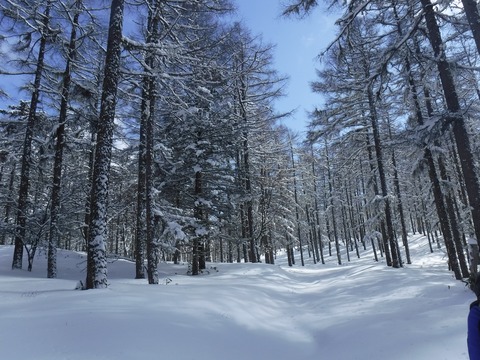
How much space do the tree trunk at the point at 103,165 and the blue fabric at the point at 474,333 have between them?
706cm

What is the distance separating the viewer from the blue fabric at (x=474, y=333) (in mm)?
2152

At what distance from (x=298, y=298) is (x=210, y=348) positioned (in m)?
7.21

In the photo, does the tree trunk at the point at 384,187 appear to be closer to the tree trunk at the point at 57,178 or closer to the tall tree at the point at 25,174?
the tree trunk at the point at 57,178

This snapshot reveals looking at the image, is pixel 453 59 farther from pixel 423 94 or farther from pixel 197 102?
pixel 197 102

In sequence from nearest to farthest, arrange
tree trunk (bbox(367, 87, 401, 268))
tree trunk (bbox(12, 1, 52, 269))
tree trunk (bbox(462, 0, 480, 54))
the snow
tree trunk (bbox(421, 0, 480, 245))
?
1. the snow
2. tree trunk (bbox(462, 0, 480, 54))
3. tree trunk (bbox(421, 0, 480, 245))
4. tree trunk (bbox(12, 1, 52, 269))
5. tree trunk (bbox(367, 87, 401, 268))

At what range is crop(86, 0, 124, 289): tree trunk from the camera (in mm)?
7277

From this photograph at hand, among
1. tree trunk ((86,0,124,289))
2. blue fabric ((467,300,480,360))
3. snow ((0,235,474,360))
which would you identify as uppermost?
tree trunk ((86,0,124,289))

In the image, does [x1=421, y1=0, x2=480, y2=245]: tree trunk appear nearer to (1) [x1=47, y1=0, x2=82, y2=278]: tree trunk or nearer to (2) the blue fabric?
(2) the blue fabric

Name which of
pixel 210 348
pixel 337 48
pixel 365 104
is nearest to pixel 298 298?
pixel 210 348

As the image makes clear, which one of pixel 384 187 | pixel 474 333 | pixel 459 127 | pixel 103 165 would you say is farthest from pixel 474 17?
pixel 384 187

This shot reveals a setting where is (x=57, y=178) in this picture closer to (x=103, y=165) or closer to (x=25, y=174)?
(x=25, y=174)

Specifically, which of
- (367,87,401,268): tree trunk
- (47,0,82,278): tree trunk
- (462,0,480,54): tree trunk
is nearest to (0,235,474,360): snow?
(47,0,82,278): tree trunk

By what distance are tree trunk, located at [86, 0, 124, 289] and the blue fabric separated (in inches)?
278

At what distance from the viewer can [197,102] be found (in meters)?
16.1
